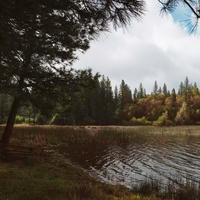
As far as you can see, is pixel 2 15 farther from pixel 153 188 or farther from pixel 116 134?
pixel 116 134

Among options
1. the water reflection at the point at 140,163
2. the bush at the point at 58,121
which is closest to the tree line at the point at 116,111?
the bush at the point at 58,121

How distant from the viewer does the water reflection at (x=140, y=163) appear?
18.3 meters

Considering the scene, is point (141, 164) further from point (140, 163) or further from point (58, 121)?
point (58, 121)

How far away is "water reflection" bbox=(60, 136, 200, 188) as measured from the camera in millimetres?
18263

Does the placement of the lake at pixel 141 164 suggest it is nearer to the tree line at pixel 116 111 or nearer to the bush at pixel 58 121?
the tree line at pixel 116 111

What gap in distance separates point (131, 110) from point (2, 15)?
104 meters

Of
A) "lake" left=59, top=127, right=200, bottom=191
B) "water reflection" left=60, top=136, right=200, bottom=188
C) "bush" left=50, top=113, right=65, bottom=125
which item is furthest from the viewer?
"bush" left=50, top=113, right=65, bottom=125

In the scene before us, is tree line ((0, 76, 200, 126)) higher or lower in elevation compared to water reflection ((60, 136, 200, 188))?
higher

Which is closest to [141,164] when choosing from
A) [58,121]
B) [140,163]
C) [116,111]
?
[140,163]

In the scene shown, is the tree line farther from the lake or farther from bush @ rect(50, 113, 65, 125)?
the lake

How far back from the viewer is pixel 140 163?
2336 cm

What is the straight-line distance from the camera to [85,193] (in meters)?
8.35

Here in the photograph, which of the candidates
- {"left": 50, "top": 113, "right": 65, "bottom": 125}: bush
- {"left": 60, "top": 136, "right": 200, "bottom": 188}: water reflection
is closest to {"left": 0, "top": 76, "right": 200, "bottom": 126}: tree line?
{"left": 50, "top": 113, "right": 65, "bottom": 125}: bush

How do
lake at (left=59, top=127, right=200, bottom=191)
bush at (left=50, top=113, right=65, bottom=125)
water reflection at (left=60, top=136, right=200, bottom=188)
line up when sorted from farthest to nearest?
bush at (left=50, top=113, right=65, bottom=125) → water reflection at (left=60, top=136, right=200, bottom=188) → lake at (left=59, top=127, right=200, bottom=191)
